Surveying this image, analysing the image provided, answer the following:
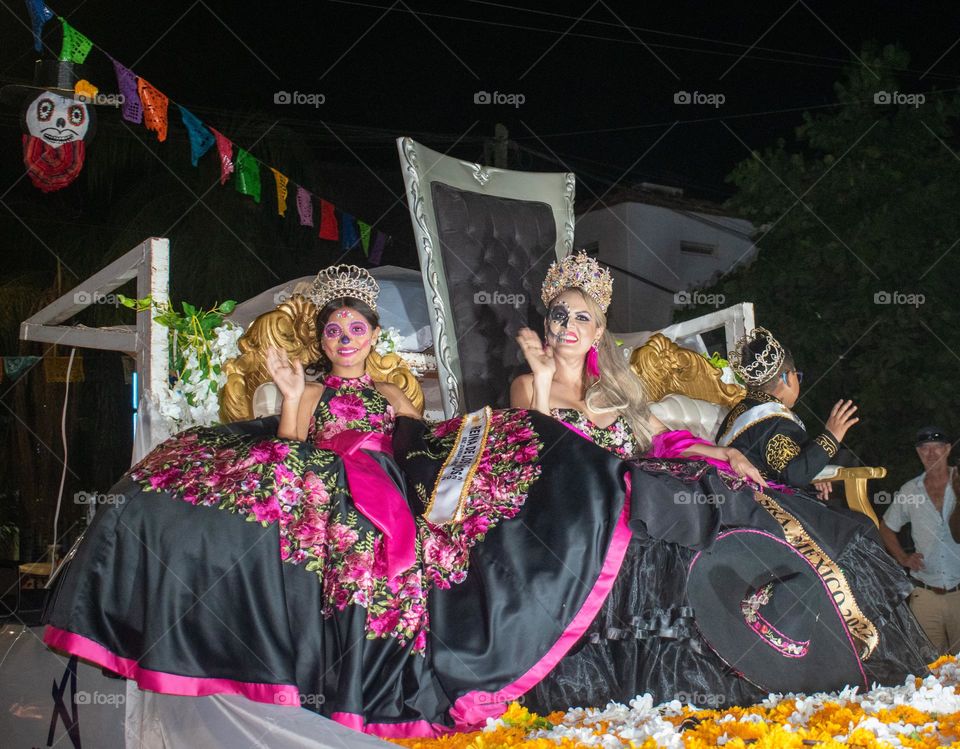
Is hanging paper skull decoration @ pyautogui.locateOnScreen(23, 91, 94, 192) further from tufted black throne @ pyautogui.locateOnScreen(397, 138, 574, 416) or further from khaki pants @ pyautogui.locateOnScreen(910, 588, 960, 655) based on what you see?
khaki pants @ pyautogui.locateOnScreen(910, 588, 960, 655)

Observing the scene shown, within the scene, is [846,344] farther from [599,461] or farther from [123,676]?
[123,676]

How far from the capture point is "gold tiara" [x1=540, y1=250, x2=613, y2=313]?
3971 mm

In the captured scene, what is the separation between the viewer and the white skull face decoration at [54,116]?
4453 mm

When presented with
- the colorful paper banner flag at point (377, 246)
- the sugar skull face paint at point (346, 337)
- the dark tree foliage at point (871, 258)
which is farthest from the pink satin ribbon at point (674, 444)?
the dark tree foliage at point (871, 258)

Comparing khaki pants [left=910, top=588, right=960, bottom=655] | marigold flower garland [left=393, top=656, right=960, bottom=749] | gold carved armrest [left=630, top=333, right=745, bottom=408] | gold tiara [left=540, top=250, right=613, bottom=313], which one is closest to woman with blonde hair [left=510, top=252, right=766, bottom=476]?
gold tiara [left=540, top=250, right=613, bottom=313]

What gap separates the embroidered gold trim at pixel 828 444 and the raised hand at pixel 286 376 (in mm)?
A: 1966

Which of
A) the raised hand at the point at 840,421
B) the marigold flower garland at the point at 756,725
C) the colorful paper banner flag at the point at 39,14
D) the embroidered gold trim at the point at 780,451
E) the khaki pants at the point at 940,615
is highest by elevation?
the colorful paper banner flag at the point at 39,14

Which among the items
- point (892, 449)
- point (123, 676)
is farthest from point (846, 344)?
point (123, 676)

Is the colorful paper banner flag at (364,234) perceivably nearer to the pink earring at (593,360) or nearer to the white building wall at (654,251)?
the pink earring at (593,360)

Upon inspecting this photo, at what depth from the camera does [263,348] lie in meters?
3.88

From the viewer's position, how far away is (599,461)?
3.03 m

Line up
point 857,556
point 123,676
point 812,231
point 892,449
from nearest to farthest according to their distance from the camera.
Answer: point 123,676
point 857,556
point 892,449
point 812,231

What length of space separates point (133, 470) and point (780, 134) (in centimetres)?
628

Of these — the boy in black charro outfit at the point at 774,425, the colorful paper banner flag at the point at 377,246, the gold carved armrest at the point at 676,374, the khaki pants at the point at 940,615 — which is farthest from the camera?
the colorful paper banner flag at the point at 377,246
